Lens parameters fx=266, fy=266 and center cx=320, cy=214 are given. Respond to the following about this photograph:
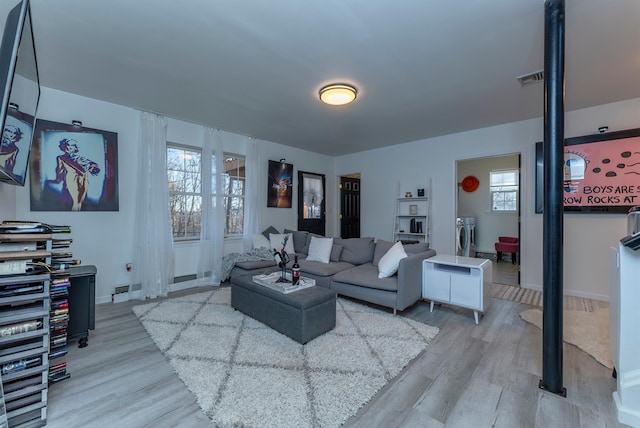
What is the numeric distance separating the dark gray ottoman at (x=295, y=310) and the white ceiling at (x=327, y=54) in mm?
2260

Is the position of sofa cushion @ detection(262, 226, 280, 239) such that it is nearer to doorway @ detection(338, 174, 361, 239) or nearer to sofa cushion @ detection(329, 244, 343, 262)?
sofa cushion @ detection(329, 244, 343, 262)

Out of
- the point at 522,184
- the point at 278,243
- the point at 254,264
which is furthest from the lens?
the point at 278,243

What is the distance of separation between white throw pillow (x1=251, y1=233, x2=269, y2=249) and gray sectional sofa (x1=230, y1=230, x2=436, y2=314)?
595mm

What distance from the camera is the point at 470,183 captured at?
7.14 meters

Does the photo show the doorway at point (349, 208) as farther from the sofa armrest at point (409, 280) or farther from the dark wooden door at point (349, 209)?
the sofa armrest at point (409, 280)

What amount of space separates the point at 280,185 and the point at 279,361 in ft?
13.1

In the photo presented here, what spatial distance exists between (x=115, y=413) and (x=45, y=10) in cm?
280

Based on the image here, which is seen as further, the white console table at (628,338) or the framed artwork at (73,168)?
the framed artwork at (73,168)

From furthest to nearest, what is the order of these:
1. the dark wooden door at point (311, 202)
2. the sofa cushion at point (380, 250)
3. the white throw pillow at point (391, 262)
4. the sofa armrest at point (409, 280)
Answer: the dark wooden door at point (311, 202) → the sofa cushion at point (380, 250) → the white throw pillow at point (391, 262) → the sofa armrest at point (409, 280)

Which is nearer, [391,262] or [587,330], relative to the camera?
[587,330]

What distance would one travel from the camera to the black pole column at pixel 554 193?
5.87 feet

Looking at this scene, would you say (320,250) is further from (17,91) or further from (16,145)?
(17,91)

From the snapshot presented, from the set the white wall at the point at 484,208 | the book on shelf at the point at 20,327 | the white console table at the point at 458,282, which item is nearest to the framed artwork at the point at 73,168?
the book on shelf at the point at 20,327

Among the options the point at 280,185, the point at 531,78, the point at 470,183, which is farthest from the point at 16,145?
the point at 470,183
